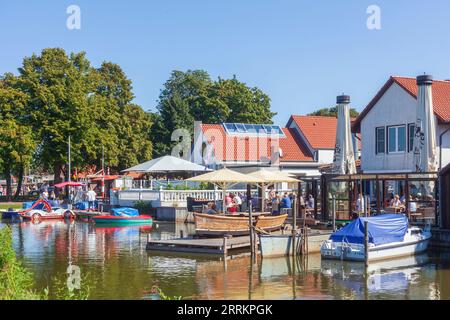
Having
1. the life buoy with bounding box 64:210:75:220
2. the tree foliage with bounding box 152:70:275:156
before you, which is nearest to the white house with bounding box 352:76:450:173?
the life buoy with bounding box 64:210:75:220

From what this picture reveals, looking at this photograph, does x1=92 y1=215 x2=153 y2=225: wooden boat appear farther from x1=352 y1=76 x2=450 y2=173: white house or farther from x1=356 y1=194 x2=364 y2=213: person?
x1=356 y1=194 x2=364 y2=213: person

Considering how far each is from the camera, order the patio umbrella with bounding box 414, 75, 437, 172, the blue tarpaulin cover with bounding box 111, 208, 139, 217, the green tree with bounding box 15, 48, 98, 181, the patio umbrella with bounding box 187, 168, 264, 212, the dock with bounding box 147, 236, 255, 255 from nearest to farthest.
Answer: the dock with bounding box 147, 236, 255, 255 < the patio umbrella with bounding box 414, 75, 437, 172 < the patio umbrella with bounding box 187, 168, 264, 212 < the blue tarpaulin cover with bounding box 111, 208, 139, 217 < the green tree with bounding box 15, 48, 98, 181

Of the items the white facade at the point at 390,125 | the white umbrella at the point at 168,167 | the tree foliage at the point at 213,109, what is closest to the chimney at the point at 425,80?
the white facade at the point at 390,125

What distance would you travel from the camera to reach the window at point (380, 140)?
40906mm

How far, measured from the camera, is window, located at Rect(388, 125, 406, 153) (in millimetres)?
39500

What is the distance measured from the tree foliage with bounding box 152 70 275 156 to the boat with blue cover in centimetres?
3382

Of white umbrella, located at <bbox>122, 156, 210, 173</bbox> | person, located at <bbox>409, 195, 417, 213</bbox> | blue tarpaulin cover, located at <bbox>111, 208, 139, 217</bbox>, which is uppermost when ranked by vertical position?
white umbrella, located at <bbox>122, 156, 210, 173</bbox>

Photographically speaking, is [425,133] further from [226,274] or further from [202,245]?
[226,274]

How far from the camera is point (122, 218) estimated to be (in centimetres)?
4306

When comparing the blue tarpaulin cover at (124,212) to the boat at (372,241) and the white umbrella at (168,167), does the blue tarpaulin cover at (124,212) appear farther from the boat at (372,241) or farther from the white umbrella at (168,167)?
the boat at (372,241)
